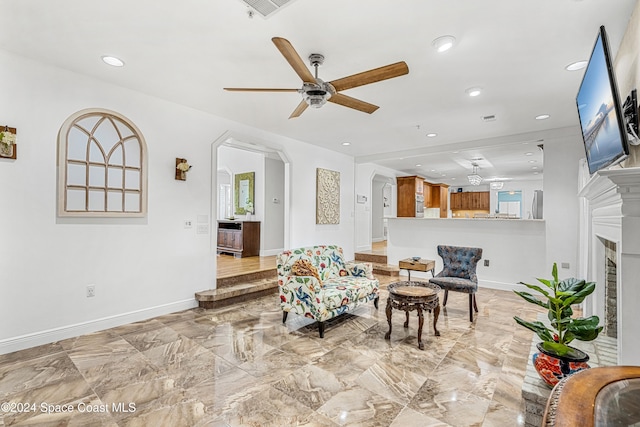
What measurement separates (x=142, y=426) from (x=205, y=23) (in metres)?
2.79

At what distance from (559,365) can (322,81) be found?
8.28 ft

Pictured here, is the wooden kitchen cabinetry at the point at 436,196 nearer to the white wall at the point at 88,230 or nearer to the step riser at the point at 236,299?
the step riser at the point at 236,299

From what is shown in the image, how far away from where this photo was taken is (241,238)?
22.1ft

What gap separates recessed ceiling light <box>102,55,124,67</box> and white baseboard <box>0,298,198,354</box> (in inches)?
105

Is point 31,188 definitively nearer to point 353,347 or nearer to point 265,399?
point 265,399

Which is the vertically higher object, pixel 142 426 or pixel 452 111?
pixel 452 111

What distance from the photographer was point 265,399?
212 cm

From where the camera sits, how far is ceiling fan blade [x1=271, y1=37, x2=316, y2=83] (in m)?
1.89

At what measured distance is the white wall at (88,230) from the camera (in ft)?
9.21

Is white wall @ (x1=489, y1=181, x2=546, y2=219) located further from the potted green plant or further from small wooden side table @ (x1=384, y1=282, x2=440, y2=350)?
the potted green plant

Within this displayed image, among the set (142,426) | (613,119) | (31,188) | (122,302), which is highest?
(613,119)

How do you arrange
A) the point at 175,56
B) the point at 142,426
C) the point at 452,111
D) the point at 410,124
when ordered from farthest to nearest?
the point at 410,124 → the point at 452,111 → the point at 175,56 → the point at 142,426

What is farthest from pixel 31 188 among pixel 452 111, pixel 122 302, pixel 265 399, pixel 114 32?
pixel 452 111

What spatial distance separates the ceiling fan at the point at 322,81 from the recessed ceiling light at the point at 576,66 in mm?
1854
